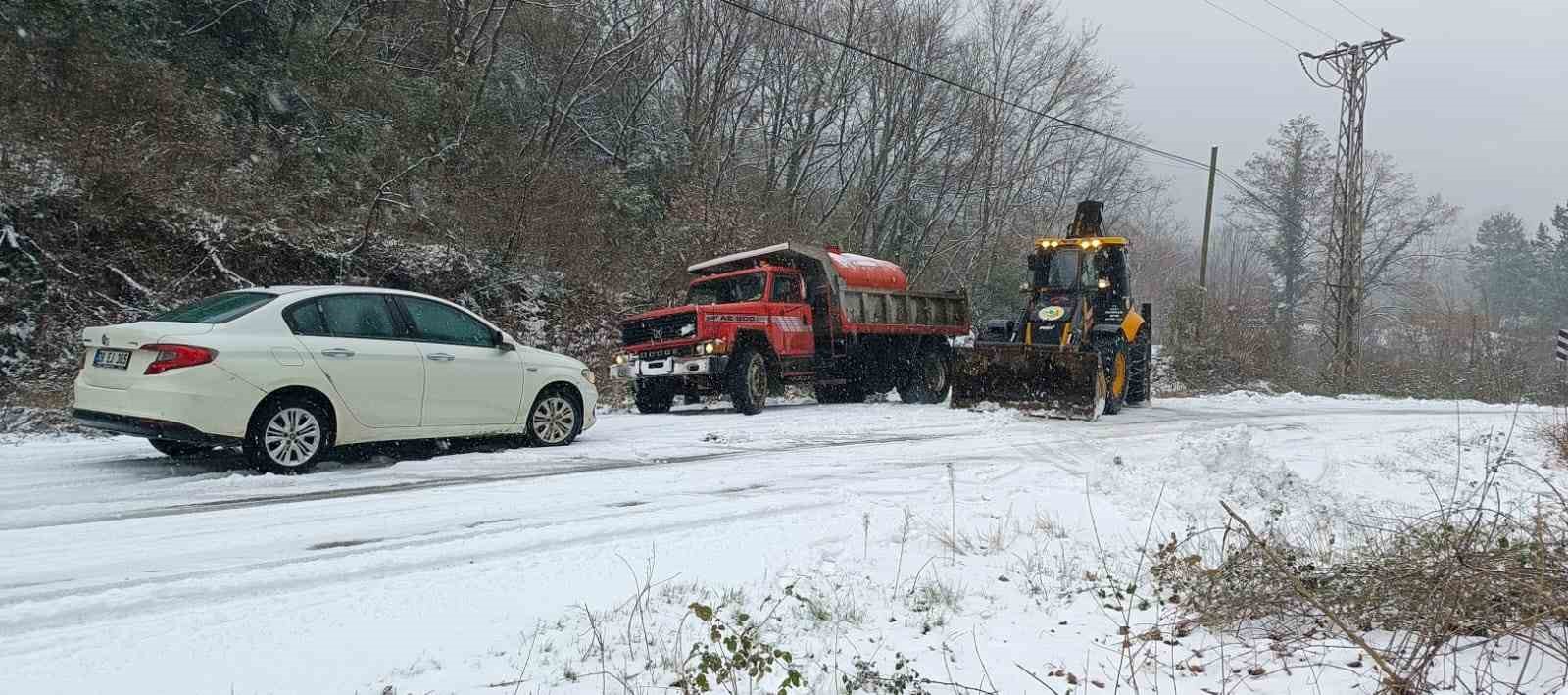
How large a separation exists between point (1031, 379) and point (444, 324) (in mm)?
9053

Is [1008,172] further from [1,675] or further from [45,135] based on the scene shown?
[1,675]

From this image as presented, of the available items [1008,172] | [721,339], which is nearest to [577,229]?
[721,339]

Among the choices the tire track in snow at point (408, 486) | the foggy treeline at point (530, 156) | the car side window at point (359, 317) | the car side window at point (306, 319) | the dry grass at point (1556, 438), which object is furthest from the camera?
the foggy treeline at point (530, 156)

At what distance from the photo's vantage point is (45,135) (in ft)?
40.7

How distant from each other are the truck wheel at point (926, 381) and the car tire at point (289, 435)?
11.5 m

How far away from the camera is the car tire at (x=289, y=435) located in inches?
257

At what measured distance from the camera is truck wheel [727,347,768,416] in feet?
42.5

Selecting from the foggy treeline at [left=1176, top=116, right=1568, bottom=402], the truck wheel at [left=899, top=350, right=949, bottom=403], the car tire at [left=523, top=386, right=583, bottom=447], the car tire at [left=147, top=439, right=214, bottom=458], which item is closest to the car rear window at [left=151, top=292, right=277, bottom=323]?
the car tire at [left=147, top=439, right=214, bottom=458]

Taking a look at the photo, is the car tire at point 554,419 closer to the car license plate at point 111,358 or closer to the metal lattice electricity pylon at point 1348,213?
the car license plate at point 111,358

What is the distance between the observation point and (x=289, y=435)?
6.70m

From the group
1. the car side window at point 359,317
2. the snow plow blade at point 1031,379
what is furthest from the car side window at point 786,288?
the car side window at point 359,317

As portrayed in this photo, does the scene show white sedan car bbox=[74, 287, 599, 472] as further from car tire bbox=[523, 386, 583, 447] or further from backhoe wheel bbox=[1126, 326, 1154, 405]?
backhoe wheel bbox=[1126, 326, 1154, 405]

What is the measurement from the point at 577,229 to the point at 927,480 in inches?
570

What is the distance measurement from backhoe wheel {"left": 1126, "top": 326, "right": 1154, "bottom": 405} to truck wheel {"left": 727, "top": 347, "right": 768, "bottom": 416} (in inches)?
285
